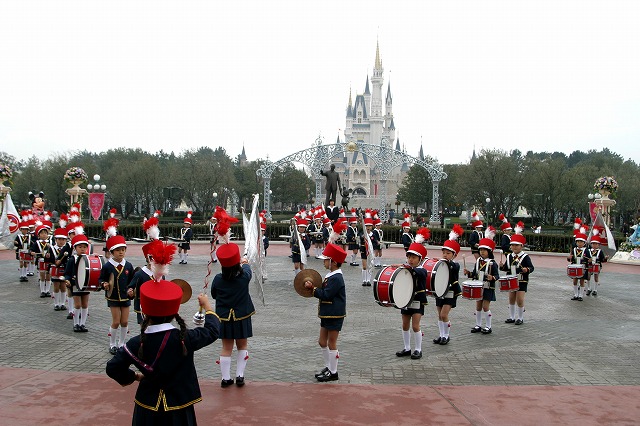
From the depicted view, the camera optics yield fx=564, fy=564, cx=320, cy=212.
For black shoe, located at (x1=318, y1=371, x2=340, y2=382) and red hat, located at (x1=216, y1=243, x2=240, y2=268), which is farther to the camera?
black shoe, located at (x1=318, y1=371, x2=340, y2=382)

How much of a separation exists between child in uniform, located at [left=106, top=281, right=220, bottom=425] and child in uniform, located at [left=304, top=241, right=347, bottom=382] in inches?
140

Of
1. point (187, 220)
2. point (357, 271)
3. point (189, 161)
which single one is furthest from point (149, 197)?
point (357, 271)

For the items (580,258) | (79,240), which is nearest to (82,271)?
(79,240)

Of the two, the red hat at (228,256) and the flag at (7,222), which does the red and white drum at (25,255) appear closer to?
the flag at (7,222)

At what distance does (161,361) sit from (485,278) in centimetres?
850

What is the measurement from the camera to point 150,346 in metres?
4.56

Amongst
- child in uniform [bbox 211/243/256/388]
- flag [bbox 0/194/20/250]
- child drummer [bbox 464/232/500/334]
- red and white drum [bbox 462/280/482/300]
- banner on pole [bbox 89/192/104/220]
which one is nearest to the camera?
child in uniform [bbox 211/243/256/388]

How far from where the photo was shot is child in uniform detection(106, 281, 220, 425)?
453 cm

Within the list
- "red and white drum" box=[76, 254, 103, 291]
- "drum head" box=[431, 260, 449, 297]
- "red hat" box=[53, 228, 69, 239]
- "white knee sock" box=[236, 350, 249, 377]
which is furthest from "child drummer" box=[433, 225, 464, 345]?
"red hat" box=[53, 228, 69, 239]

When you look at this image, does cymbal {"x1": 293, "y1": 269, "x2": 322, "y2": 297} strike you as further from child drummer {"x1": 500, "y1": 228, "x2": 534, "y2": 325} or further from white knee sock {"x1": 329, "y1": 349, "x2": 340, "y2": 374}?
child drummer {"x1": 500, "y1": 228, "x2": 534, "y2": 325}

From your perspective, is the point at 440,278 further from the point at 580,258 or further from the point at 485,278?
the point at 580,258

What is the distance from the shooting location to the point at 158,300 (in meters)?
4.53

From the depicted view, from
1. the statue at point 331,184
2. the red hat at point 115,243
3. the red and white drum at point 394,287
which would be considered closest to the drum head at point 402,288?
the red and white drum at point 394,287

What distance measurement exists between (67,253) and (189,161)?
59570mm
